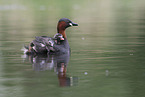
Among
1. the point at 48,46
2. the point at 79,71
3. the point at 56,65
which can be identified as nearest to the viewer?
the point at 79,71

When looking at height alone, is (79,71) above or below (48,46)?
below

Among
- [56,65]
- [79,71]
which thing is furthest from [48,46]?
[79,71]

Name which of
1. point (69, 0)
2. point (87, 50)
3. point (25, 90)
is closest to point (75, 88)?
point (25, 90)

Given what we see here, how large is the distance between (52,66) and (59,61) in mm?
929

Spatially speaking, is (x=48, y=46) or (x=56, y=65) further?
(x=48, y=46)

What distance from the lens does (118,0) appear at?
63469 millimetres

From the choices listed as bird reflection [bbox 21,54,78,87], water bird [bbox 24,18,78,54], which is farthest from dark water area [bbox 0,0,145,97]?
water bird [bbox 24,18,78,54]

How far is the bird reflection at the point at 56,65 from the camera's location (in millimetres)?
9883

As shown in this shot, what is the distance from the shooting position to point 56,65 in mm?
12219

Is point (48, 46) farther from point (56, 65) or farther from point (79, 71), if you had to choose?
point (79, 71)

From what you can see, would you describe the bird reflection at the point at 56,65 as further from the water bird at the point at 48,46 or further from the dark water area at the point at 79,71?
the water bird at the point at 48,46

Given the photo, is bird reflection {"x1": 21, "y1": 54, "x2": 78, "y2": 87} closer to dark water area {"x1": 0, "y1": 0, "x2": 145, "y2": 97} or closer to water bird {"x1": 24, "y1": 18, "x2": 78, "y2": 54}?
dark water area {"x1": 0, "y1": 0, "x2": 145, "y2": 97}

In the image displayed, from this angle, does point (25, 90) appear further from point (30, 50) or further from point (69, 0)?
point (69, 0)

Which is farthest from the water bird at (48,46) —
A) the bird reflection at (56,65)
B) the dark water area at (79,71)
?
the dark water area at (79,71)
